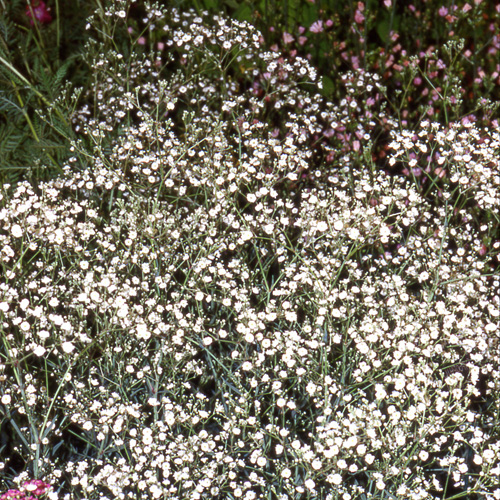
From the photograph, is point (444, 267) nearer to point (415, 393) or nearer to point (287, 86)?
point (415, 393)

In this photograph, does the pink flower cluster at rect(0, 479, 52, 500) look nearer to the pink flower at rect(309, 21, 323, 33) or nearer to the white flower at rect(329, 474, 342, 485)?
the white flower at rect(329, 474, 342, 485)

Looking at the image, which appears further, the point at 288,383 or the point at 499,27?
the point at 499,27

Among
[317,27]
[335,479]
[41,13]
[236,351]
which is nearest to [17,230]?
[236,351]

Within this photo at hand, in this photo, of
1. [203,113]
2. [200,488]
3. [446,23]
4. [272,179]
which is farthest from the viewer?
[446,23]

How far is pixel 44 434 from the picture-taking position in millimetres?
2627

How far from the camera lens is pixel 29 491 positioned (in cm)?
251

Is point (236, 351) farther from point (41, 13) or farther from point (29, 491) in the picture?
point (41, 13)

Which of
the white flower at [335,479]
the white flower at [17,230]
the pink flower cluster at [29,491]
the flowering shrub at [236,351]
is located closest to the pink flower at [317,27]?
the flowering shrub at [236,351]

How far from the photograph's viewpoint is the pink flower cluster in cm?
240

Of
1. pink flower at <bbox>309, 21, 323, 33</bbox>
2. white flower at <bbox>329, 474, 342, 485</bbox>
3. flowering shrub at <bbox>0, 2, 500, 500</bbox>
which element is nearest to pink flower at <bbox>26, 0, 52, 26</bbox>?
flowering shrub at <bbox>0, 2, 500, 500</bbox>

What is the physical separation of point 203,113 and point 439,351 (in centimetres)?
192

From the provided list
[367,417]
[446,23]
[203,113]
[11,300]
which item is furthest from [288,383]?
[446,23]

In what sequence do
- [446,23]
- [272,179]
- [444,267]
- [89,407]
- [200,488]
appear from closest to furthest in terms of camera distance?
[200,488], [89,407], [444,267], [272,179], [446,23]

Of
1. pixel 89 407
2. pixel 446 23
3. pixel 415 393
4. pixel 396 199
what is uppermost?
pixel 446 23
